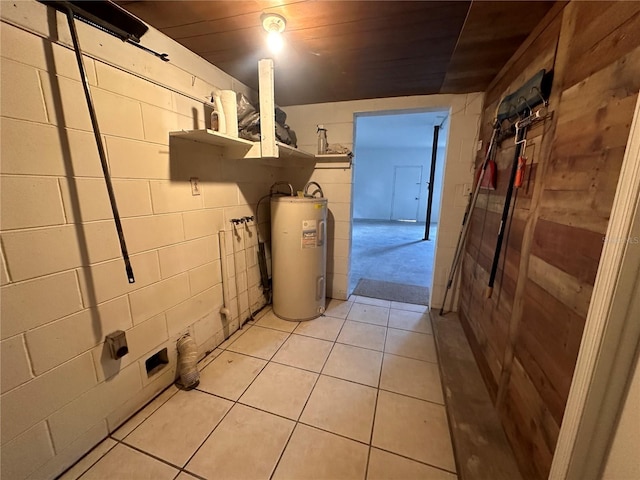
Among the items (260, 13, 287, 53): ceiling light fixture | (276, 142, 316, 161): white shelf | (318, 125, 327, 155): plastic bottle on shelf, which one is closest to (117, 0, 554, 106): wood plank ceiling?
(260, 13, 287, 53): ceiling light fixture

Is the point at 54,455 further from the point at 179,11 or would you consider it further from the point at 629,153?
the point at 629,153

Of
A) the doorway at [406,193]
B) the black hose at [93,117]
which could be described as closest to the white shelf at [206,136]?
the black hose at [93,117]

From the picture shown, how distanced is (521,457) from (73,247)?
2.14 metres

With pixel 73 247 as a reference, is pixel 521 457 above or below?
below

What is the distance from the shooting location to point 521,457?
3.58 ft

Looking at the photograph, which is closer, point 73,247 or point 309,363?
point 73,247

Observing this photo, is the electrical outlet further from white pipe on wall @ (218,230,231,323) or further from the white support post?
the white support post

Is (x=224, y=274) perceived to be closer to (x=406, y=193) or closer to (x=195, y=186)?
(x=195, y=186)

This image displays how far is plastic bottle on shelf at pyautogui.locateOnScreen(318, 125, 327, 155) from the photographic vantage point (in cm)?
237

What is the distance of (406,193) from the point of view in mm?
8328

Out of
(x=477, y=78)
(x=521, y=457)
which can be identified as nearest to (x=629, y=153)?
(x=521, y=457)

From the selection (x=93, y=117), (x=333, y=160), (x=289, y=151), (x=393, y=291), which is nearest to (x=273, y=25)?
(x=289, y=151)

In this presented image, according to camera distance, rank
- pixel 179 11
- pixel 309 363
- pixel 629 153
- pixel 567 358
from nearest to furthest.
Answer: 1. pixel 629 153
2. pixel 567 358
3. pixel 179 11
4. pixel 309 363

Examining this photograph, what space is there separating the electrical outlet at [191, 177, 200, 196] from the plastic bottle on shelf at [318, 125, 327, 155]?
1208 millimetres
